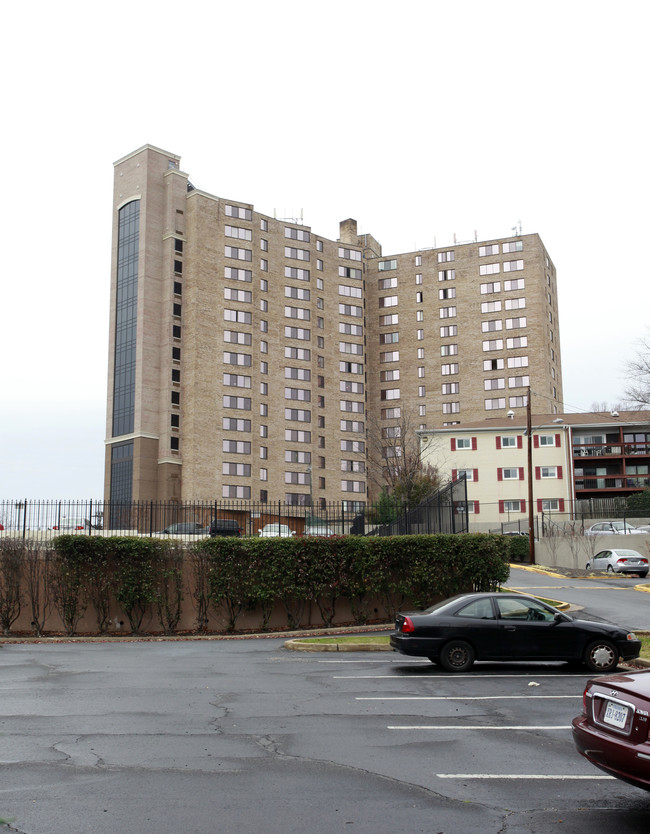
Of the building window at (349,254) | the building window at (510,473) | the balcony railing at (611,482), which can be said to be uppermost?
the building window at (349,254)

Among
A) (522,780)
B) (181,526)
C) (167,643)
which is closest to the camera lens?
(522,780)

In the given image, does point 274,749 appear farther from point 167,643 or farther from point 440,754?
point 167,643

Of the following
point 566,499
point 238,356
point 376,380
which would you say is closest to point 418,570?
point 566,499

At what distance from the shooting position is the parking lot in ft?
20.3

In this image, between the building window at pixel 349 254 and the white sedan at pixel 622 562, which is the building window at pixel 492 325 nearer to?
the building window at pixel 349 254

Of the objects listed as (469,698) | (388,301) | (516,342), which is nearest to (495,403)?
(516,342)

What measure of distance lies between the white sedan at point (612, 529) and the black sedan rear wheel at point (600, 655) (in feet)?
125

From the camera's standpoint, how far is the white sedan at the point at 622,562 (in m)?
41.8

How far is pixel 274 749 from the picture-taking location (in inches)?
328

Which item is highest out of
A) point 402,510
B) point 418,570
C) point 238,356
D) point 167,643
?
point 238,356

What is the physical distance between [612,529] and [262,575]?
37.5 meters

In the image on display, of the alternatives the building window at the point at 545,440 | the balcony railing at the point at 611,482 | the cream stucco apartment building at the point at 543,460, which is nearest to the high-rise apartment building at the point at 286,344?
the cream stucco apartment building at the point at 543,460

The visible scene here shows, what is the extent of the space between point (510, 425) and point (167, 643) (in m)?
61.5

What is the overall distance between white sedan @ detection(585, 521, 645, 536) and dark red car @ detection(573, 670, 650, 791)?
4663 cm
